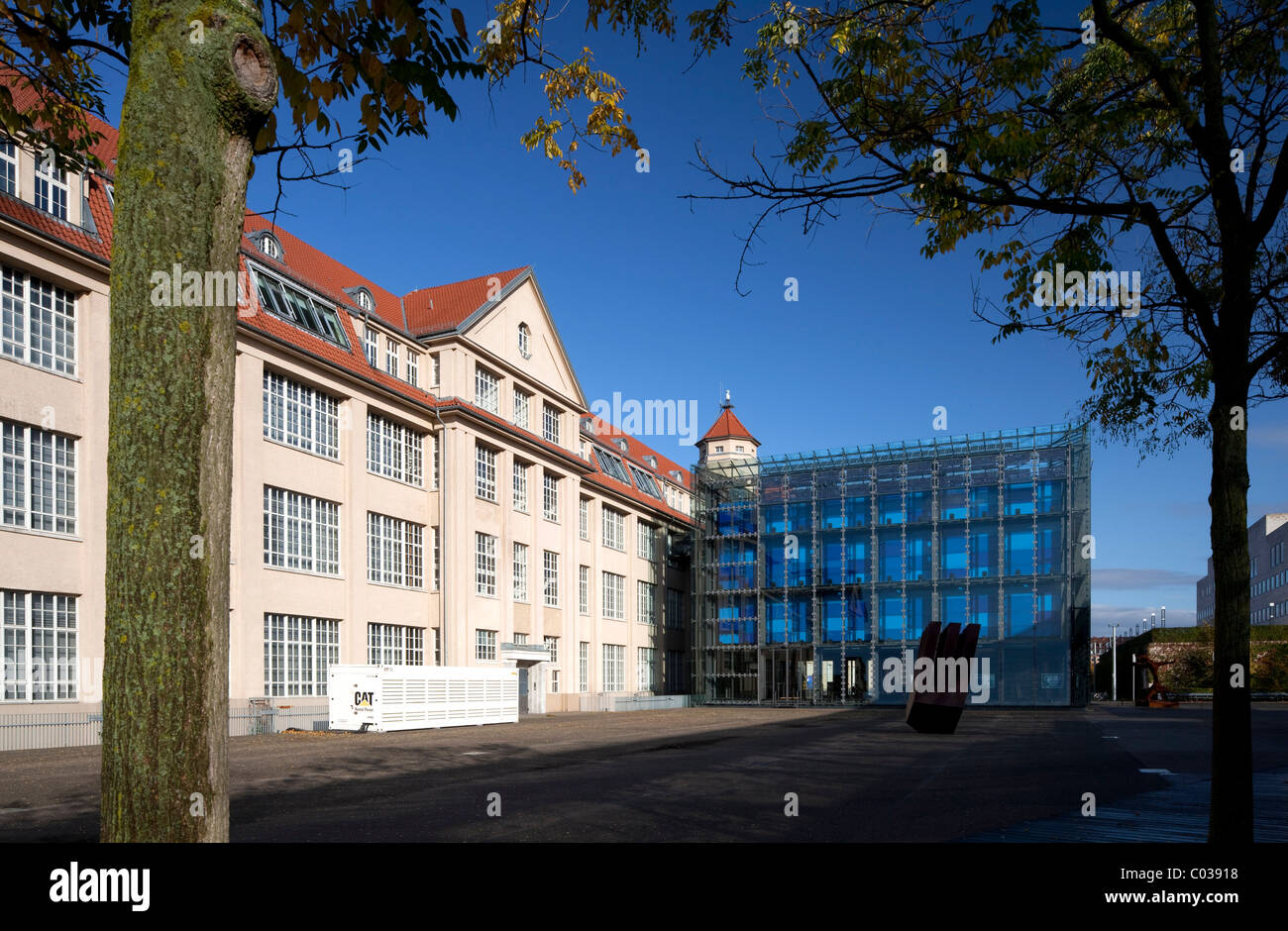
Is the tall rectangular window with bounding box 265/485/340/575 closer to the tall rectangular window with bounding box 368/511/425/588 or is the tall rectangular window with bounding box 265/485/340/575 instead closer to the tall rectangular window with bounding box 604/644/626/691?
the tall rectangular window with bounding box 368/511/425/588

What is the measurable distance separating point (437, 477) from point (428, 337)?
619 cm

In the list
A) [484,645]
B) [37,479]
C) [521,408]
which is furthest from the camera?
[521,408]

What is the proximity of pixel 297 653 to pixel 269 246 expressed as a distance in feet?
47.7

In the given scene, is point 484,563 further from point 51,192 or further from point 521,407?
point 51,192

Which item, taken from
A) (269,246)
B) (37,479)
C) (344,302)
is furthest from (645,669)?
(37,479)

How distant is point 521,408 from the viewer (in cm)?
5150

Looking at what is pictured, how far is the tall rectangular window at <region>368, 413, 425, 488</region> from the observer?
4041 cm

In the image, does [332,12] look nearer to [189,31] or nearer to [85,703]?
[189,31]

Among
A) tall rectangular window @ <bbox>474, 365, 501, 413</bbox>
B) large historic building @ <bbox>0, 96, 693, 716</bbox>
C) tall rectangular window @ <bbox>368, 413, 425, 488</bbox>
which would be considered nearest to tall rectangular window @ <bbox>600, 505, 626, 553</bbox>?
large historic building @ <bbox>0, 96, 693, 716</bbox>

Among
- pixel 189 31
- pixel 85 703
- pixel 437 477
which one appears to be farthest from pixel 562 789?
pixel 437 477

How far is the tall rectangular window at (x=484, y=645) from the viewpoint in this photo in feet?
146

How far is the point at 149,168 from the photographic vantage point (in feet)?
13.4

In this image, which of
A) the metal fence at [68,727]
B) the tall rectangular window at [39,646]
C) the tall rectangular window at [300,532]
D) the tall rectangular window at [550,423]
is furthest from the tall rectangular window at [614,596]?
the tall rectangular window at [39,646]

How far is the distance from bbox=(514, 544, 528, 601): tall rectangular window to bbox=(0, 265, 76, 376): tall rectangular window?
24.4 m
